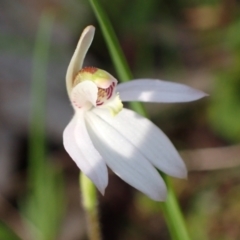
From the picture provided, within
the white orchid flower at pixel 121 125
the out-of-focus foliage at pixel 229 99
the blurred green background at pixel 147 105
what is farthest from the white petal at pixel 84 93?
the out-of-focus foliage at pixel 229 99

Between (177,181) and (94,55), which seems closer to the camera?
(177,181)

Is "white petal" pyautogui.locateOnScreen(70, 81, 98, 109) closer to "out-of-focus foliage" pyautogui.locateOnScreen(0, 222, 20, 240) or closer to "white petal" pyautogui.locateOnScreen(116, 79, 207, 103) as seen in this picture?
"white petal" pyautogui.locateOnScreen(116, 79, 207, 103)

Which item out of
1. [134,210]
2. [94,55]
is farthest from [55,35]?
[134,210]

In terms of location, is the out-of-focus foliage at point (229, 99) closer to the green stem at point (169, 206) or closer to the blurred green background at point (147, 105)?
the blurred green background at point (147, 105)

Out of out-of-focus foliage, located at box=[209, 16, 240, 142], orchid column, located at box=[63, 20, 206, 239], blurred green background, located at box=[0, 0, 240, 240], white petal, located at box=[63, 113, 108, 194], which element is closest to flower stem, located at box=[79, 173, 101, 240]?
orchid column, located at box=[63, 20, 206, 239]

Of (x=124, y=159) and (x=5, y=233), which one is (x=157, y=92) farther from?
(x=5, y=233)

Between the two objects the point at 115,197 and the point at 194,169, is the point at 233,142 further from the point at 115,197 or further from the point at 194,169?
the point at 115,197

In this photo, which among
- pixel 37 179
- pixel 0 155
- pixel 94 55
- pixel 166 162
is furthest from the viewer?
pixel 94 55

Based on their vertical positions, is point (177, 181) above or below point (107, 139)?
below
